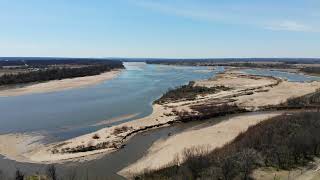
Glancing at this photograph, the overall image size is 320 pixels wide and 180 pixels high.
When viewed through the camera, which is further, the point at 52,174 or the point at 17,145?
the point at 17,145

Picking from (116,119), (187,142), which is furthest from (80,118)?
(187,142)

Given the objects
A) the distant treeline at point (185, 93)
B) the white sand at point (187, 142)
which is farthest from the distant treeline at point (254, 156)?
the distant treeline at point (185, 93)

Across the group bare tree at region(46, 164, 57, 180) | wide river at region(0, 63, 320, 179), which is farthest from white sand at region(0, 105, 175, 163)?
bare tree at region(46, 164, 57, 180)

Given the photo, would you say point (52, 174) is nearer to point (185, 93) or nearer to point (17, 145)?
point (17, 145)

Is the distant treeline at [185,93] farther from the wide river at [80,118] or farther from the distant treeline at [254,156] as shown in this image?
the distant treeline at [254,156]

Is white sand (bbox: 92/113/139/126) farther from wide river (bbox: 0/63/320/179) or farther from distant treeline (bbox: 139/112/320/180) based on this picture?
distant treeline (bbox: 139/112/320/180)

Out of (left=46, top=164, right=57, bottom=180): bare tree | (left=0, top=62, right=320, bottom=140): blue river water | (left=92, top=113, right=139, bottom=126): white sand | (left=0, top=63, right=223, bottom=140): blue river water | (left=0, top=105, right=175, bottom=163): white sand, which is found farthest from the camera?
(left=92, top=113, right=139, bottom=126): white sand
